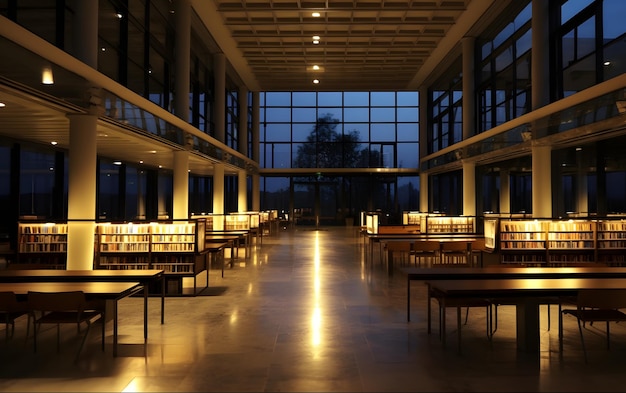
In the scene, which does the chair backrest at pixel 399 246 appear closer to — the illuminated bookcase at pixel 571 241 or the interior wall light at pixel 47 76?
the illuminated bookcase at pixel 571 241

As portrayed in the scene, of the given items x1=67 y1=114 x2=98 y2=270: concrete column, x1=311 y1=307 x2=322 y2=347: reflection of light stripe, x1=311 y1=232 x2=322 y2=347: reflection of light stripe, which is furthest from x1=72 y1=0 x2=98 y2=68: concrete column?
x1=311 y1=307 x2=322 y2=347: reflection of light stripe

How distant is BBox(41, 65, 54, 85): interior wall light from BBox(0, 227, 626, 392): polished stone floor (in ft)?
9.92

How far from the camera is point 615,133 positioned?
32.2 feet

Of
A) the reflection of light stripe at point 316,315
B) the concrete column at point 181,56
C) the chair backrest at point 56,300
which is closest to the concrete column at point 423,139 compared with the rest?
the concrete column at point 181,56

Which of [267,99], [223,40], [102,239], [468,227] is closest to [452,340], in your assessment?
[102,239]

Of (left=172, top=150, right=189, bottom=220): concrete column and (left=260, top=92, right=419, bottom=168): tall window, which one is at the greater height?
(left=260, top=92, right=419, bottom=168): tall window

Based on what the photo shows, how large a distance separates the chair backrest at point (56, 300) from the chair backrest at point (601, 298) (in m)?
4.57

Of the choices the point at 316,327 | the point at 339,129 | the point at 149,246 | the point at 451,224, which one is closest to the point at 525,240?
the point at 316,327

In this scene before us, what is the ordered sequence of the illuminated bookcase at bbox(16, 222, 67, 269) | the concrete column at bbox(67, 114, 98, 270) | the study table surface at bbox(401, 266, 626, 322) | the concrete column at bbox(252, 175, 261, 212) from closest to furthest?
1. the study table surface at bbox(401, 266, 626, 322)
2. the concrete column at bbox(67, 114, 98, 270)
3. the illuminated bookcase at bbox(16, 222, 67, 269)
4. the concrete column at bbox(252, 175, 261, 212)

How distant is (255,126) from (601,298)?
2427cm

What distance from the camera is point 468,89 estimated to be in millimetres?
18547

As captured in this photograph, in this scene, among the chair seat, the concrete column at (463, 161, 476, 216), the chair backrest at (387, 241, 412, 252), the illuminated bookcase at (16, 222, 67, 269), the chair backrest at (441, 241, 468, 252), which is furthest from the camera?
the concrete column at (463, 161, 476, 216)

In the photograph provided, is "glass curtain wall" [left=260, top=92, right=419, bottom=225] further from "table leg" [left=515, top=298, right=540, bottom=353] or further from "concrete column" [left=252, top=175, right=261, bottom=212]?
"table leg" [left=515, top=298, right=540, bottom=353]

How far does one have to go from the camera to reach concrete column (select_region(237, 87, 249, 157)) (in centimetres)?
2492
